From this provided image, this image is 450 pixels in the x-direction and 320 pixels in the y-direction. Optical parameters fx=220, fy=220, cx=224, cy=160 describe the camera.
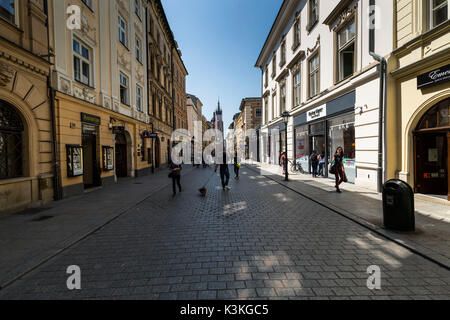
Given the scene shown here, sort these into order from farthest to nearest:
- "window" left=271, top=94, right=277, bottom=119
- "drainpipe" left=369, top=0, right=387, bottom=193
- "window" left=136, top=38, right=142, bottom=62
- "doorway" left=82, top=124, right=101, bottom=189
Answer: "window" left=271, top=94, right=277, bottom=119, "window" left=136, top=38, right=142, bottom=62, "doorway" left=82, top=124, right=101, bottom=189, "drainpipe" left=369, top=0, right=387, bottom=193

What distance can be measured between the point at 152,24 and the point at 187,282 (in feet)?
72.2

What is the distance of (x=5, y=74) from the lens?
6.08 metres

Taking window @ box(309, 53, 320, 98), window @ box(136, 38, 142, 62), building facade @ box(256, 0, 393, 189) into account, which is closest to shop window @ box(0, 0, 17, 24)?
window @ box(136, 38, 142, 62)

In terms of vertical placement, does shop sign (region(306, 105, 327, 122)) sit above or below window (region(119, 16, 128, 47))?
below

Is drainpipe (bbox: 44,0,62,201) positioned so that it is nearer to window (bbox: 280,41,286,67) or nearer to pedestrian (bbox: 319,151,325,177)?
pedestrian (bbox: 319,151,325,177)

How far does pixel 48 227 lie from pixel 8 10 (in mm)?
6515

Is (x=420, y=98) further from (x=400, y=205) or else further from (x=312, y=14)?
(x=312, y=14)

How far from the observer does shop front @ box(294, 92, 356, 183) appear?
1075cm

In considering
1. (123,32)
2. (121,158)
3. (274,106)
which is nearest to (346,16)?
(274,106)

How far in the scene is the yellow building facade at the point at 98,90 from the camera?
27.1 feet

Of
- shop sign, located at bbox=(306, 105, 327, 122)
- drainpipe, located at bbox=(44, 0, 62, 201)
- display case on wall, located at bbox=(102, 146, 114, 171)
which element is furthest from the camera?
shop sign, located at bbox=(306, 105, 327, 122)

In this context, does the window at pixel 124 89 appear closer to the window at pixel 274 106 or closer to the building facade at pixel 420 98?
the building facade at pixel 420 98

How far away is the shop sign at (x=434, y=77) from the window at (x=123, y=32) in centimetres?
1485
